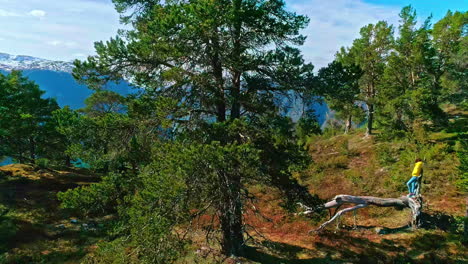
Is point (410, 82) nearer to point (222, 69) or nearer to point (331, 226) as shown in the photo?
point (331, 226)

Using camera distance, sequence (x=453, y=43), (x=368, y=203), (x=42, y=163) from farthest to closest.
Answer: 1. (x=42, y=163)
2. (x=453, y=43)
3. (x=368, y=203)

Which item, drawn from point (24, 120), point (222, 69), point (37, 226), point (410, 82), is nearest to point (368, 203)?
point (222, 69)

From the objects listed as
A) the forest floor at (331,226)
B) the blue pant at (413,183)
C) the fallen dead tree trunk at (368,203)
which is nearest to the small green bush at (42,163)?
the forest floor at (331,226)

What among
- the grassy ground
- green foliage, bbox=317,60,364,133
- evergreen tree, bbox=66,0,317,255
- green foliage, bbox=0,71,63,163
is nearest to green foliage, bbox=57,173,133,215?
evergreen tree, bbox=66,0,317,255

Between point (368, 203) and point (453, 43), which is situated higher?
point (453, 43)

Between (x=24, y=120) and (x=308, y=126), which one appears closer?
(x=308, y=126)

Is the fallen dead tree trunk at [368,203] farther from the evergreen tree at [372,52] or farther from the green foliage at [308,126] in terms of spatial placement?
the evergreen tree at [372,52]

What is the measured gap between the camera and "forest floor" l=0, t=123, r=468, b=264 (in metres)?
12.3

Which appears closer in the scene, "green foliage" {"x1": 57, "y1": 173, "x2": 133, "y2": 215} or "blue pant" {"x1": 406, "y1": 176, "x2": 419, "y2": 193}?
"green foliage" {"x1": 57, "y1": 173, "x2": 133, "y2": 215}

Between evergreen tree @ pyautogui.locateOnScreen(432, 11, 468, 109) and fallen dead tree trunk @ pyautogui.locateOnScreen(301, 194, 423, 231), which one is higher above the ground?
evergreen tree @ pyautogui.locateOnScreen(432, 11, 468, 109)

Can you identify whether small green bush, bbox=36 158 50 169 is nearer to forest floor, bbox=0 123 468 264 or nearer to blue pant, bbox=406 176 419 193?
forest floor, bbox=0 123 468 264

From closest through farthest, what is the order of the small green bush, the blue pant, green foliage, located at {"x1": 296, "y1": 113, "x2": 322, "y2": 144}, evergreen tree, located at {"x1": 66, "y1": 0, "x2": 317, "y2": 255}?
evergreen tree, located at {"x1": 66, "y1": 0, "x2": 317, "y2": 255}, green foliage, located at {"x1": 296, "y1": 113, "x2": 322, "y2": 144}, the blue pant, the small green bush

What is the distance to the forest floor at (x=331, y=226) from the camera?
12.3 metres

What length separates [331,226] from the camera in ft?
51.7
